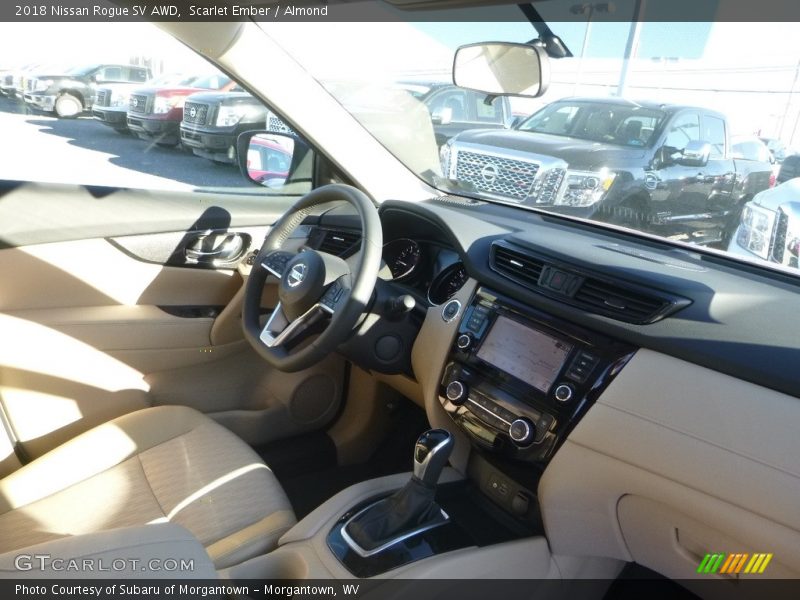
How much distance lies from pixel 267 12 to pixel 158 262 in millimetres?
965

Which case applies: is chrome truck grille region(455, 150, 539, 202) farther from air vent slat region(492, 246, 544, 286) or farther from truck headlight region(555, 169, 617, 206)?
air vent slat region(492, 246, 544, 286)

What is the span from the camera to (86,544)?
3.79 ft

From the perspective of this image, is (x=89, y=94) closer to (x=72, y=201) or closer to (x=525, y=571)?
(x=72, y=201)

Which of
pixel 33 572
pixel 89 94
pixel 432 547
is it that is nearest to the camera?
pixel 33 572

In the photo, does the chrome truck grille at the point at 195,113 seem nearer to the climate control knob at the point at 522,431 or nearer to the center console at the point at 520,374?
the center console at the point at 520,374

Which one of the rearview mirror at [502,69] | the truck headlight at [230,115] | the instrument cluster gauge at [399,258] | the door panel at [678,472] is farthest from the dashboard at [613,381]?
the truck headlight at [230,115]

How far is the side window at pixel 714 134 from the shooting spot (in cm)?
156

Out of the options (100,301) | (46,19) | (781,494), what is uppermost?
(46,19)

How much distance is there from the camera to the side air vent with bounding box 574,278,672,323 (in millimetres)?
1415

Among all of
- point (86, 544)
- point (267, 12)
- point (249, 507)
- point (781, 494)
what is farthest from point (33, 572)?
point (267, 12)

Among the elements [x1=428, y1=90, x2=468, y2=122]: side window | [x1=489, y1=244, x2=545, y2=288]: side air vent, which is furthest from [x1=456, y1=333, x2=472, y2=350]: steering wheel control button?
[x1=428, y1=90, x2=468, y2=122]: side window

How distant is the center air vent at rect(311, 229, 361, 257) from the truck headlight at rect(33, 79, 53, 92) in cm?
129

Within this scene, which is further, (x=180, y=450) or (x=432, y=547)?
(x=180, y=450)

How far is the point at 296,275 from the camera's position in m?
1.74
